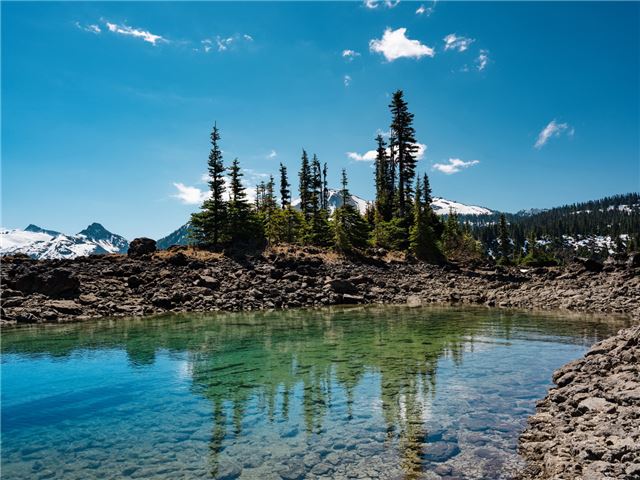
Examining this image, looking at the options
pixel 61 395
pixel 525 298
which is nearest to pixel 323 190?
pixel 525 298

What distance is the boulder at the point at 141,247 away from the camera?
52375 mm

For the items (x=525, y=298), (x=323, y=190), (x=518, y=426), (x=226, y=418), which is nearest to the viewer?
(x=518, y=426)

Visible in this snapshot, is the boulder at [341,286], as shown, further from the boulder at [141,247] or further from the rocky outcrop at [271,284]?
the boulder at [141,247]

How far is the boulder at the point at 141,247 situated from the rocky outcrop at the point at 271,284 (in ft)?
0.65

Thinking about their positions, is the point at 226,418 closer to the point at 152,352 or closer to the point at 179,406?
the point at 179,406

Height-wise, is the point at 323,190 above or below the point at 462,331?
above

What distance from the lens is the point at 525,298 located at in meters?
40.8

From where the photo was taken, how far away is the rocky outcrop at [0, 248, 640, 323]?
36.8 metres

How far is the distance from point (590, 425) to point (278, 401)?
28.4ft

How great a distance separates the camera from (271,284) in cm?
4616

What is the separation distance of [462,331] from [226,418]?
740 inches

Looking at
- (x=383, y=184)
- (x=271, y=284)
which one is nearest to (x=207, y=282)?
(x=271, y=284)

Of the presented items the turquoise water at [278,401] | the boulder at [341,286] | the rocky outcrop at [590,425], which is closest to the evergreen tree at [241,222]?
the boulder at [341,286]

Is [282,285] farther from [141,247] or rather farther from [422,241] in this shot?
[422,241]
